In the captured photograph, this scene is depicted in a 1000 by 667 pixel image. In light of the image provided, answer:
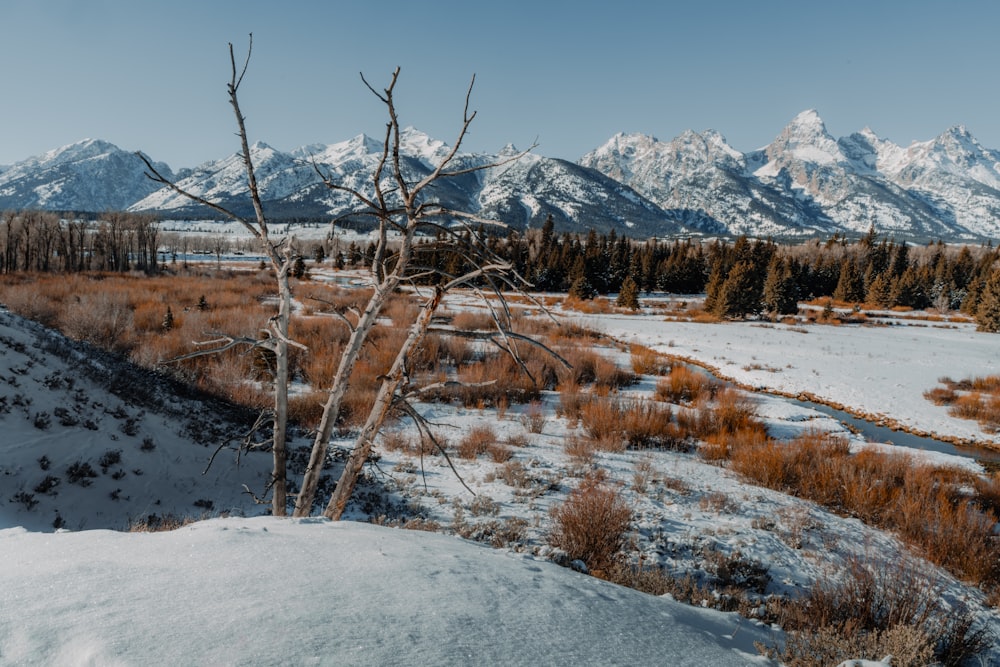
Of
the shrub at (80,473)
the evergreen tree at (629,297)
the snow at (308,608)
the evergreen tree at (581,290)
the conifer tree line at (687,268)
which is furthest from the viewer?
the evergreen tree at (581,290)

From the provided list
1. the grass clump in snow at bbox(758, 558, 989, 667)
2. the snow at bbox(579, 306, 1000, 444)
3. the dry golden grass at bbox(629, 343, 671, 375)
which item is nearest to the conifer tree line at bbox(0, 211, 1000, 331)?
the snow at bbox(579, 306, 1000, 444)

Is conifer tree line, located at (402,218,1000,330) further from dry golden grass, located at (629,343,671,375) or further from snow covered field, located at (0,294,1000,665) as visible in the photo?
snow covered field, located at (0,294,1000,665)

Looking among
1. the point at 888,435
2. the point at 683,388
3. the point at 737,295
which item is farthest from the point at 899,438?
the point at 737,295

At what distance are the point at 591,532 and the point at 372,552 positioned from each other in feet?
9.43

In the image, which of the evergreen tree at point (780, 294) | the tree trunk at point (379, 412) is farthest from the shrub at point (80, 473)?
the evergreen tree at point (780, 294)

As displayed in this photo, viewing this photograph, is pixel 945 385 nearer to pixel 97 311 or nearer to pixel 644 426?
pixel 644 426

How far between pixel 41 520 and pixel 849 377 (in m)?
22.5

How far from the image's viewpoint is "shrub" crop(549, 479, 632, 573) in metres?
4.46

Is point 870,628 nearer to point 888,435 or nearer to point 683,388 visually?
point 683,388

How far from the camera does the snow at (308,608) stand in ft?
4.40

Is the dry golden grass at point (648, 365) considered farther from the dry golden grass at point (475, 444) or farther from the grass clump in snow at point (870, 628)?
the grass clump in snow at point (870, 628)

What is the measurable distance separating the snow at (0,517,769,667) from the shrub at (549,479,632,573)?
5.97 ft

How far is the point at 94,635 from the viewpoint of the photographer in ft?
4.28

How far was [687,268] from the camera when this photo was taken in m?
56.7
